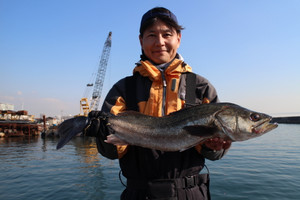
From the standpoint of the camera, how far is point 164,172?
3266mm

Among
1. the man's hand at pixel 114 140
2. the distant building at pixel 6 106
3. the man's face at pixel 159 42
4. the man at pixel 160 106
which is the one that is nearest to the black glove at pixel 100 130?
the man at pixel 160 106

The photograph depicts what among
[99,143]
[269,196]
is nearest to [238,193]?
[269,196]

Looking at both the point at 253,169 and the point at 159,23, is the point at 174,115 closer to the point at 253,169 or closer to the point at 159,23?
the point at 159,23

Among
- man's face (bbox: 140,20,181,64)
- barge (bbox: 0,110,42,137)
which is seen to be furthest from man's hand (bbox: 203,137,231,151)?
barge (bbox: 0,110,42,137)

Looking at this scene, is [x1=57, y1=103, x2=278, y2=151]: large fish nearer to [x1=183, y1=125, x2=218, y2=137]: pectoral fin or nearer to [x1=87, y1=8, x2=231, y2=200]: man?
[x1=183, y1=125, x2=218, y2=137]: pectoral fin

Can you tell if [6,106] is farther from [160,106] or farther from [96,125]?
[160,106]

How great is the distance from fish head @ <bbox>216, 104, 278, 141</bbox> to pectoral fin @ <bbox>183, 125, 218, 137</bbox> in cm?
18

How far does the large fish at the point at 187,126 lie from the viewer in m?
3.46

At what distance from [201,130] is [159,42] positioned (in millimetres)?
1831

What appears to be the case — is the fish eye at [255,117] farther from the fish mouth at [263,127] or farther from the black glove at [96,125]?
Result: the black glove at [96,125]

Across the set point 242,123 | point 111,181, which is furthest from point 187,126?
A: point 111,181

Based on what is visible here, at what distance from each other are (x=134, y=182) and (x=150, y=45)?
101 inches

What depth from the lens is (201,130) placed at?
3.47 m

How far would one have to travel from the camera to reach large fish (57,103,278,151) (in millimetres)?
3455
